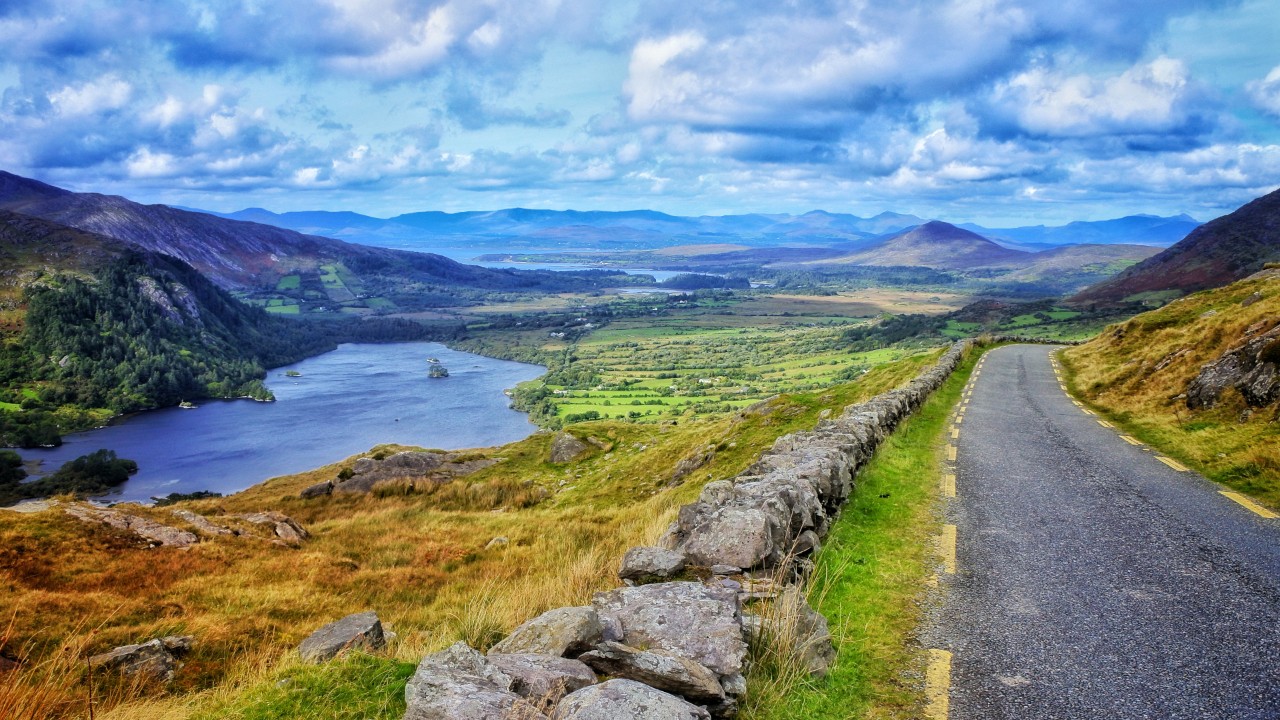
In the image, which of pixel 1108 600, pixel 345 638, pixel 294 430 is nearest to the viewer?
pixel 1108 600

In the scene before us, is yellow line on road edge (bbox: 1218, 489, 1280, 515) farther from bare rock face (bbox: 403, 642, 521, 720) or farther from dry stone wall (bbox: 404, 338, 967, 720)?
bare rock face (bbox: 403, 642, 521, 720)

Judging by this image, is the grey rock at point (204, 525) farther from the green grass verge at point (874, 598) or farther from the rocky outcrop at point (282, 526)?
the green grass verge at point (874, 598)

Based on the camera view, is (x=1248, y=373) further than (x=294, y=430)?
No

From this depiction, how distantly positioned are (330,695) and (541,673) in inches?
84.1

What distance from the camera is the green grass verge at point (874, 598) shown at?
19.3 feet

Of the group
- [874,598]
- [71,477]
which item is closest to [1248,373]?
[874,598]

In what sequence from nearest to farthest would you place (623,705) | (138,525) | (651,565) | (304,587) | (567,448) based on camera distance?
(623,705) < (651,565) < (304,587) < (138,525) < (567,448)

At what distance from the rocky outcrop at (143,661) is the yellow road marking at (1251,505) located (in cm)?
1760

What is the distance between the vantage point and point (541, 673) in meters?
5.11

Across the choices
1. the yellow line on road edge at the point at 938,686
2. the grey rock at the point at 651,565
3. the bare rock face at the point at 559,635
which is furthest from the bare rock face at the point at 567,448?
the bare rock face at the point at 559,635

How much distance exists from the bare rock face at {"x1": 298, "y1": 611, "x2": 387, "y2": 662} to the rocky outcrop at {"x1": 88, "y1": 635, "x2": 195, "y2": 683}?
2.39m

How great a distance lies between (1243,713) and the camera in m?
5.45

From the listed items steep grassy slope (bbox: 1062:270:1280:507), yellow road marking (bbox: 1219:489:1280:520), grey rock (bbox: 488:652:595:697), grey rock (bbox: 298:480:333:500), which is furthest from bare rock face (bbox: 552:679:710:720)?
grey rock (bbox: 298:480:333:500)

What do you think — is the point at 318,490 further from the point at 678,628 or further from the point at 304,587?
the point at 678,628
